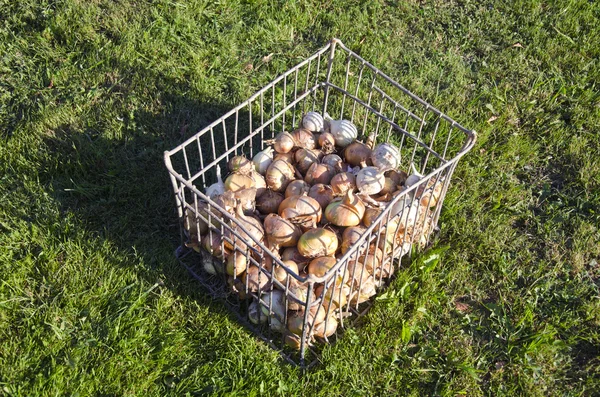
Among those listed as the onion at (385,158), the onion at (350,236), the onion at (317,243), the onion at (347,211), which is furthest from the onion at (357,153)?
the onion at (317,243)

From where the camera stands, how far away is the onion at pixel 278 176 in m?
3.25

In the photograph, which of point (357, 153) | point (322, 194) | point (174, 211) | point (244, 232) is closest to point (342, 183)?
point (322, 194)

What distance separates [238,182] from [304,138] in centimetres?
57

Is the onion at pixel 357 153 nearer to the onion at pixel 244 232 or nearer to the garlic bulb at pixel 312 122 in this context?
the garlic bulb at pixel 312 122

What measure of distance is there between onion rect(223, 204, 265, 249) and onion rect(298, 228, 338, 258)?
0.72 ft

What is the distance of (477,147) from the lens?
13.7ft

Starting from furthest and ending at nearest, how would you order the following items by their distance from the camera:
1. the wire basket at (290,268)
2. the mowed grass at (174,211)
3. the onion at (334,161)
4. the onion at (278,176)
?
1. the onion at (334,161)
2. the onion at (278,176)
3. the mowed grass at (174,211)
4. the wire basket at (290,268)

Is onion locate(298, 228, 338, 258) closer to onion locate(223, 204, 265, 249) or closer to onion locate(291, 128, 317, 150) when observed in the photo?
onion locate(223, 204, 265, 249)

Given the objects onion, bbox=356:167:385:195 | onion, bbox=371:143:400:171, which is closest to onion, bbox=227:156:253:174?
onion, bbox=356:167:385:195

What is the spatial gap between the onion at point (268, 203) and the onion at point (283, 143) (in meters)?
0.34

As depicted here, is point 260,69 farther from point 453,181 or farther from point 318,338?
point 318,338

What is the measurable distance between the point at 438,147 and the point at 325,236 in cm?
159

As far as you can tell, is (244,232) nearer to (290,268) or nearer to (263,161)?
(290,268)

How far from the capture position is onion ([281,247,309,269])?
2934 mm
